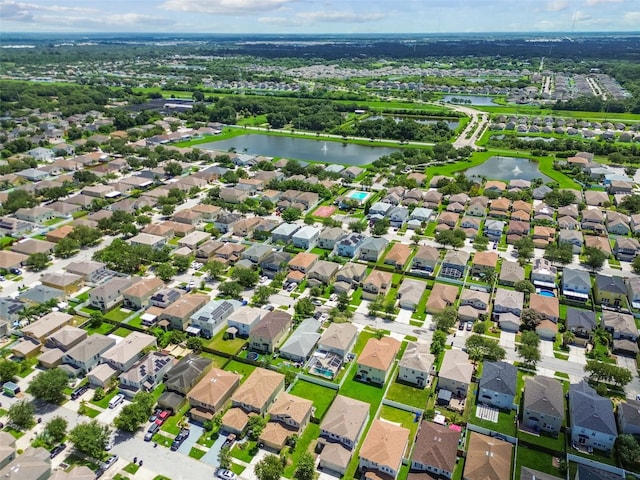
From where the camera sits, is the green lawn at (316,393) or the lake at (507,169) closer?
the green lawn at (316,393)

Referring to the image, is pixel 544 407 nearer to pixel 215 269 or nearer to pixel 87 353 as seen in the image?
pixel 215 269

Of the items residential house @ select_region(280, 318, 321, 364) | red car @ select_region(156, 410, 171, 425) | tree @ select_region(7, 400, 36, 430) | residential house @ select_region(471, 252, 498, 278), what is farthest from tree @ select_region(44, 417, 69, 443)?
residential house @ select_region(471, 252, 498, 278)

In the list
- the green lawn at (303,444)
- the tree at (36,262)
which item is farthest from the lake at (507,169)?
the tree at (36,262)

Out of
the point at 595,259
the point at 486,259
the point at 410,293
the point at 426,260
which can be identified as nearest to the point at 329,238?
the point at 426,260

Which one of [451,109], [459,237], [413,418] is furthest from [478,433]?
[451,109]

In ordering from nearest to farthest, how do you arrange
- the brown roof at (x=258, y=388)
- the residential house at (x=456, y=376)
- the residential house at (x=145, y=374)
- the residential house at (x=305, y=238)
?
the brown roof at (x=258, y=388) → the residential house at (x=456, y=376) → the residential house at (x=145, y=374) → the residential house at (x=305, y=238)

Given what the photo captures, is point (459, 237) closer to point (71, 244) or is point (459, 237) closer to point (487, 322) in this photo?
point (487, 322)

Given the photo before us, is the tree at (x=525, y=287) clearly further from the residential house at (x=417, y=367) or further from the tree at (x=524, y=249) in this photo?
the residential house at (x=417, y=367)
